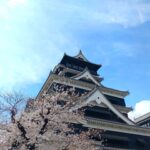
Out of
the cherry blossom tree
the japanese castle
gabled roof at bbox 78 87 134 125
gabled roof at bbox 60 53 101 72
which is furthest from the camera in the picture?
gabled roof at bbox 60 53 101 72

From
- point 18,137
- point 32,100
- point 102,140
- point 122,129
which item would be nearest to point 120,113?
point 122,129

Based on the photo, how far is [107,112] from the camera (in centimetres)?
2858

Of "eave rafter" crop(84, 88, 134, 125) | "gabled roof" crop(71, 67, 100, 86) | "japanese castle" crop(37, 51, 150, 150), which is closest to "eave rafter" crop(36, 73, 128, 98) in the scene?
"japanese castle" crop(37, 51, 150, 150)

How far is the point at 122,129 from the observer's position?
27375 millimetres

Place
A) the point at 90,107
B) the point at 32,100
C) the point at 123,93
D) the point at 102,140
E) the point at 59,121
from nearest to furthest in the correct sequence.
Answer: the point at 59,121, the point at 32,100, the point at 102,140, the point at 90,107, the point at 123,93

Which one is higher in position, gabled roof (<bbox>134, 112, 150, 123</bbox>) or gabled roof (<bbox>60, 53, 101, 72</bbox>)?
gabled roof (<bbox>60, 53, 101, 72</bbox>)

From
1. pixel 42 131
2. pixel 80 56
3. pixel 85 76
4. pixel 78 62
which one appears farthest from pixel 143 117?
pixel 42 131

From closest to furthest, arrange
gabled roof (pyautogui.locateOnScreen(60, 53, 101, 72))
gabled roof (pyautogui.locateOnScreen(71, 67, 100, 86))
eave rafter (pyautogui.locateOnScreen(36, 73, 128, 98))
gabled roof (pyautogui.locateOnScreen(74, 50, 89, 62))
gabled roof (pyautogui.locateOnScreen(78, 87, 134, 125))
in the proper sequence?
gabled roof (pyautogui.locateOnScreen(78, 87, 134, 125))
eave rafter (pyautogui.locateOnScreen(36, 73, 128, 98))
gabled roof (pyautogui.locateOnScreen(71, 67, 100, 86))
gabled roof (pyautogui.locateOnScreen(60, 53, 101, 72))
gabled roof (pyautogui.locateOnScreen(74, 50, 89, 62))

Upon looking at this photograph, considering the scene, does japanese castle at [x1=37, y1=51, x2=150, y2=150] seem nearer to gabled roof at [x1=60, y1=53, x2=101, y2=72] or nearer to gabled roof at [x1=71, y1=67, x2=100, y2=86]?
gabled roof at [x1=71, y1=67, x2=100, y2=86]

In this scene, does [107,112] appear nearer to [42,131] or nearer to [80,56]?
[80,56]

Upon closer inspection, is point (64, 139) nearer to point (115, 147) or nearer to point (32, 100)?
point (32, 100)

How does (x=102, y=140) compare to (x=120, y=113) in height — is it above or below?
below

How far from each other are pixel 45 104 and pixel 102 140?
12.2m

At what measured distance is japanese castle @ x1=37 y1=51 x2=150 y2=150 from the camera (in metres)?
26.6
